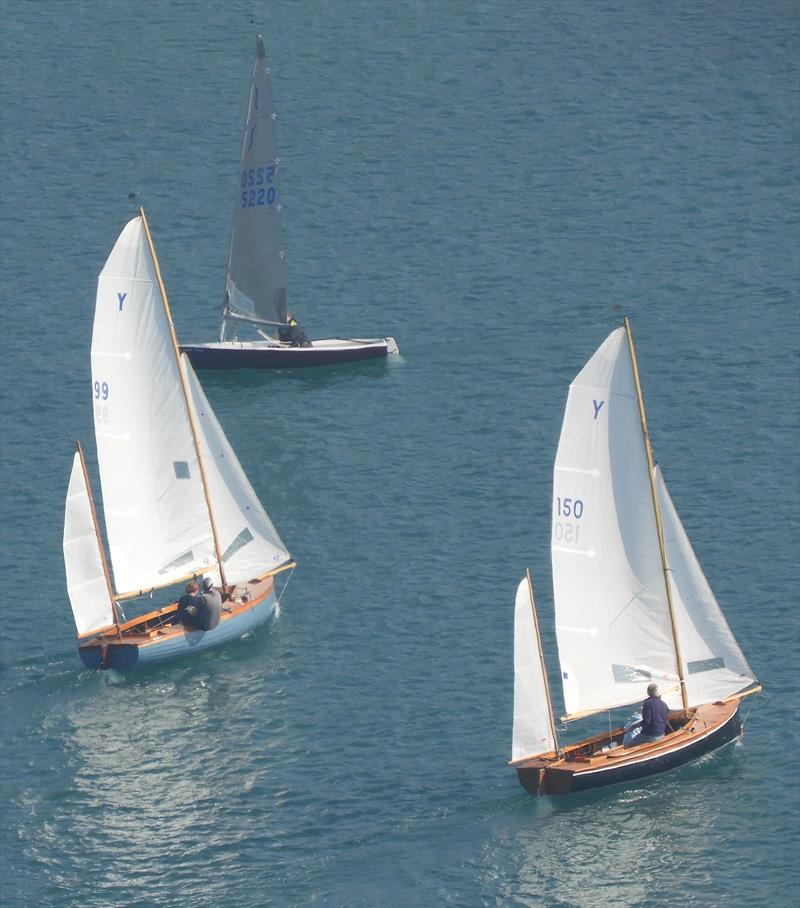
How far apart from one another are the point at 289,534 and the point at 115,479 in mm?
8601

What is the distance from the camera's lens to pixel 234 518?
90.1m

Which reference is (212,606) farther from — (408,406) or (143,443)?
(408,406)

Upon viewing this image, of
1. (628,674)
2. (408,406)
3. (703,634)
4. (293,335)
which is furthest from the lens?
(293,335)

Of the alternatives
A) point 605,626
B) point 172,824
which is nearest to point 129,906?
point 172,824

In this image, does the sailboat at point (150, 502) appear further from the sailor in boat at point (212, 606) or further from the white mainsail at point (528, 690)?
the white mainsail at point (528, 690)

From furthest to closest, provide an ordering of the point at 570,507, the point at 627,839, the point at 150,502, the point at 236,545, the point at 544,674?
the point at 236,545
the point at 150,502
the point at 570,507
the point at 544,674
the point at 627,839

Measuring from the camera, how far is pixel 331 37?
135 meters

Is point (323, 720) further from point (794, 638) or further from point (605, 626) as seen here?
point (794, 638)

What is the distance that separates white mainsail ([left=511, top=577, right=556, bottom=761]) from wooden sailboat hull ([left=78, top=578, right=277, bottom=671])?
1379cm

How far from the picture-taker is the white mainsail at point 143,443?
285 feet

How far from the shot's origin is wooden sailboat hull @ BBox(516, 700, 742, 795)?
77.3 m

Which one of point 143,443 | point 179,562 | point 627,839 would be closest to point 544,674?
point 627,839

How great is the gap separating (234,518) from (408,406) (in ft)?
53.0

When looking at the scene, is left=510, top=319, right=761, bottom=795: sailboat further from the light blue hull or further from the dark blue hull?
the light blue hull
